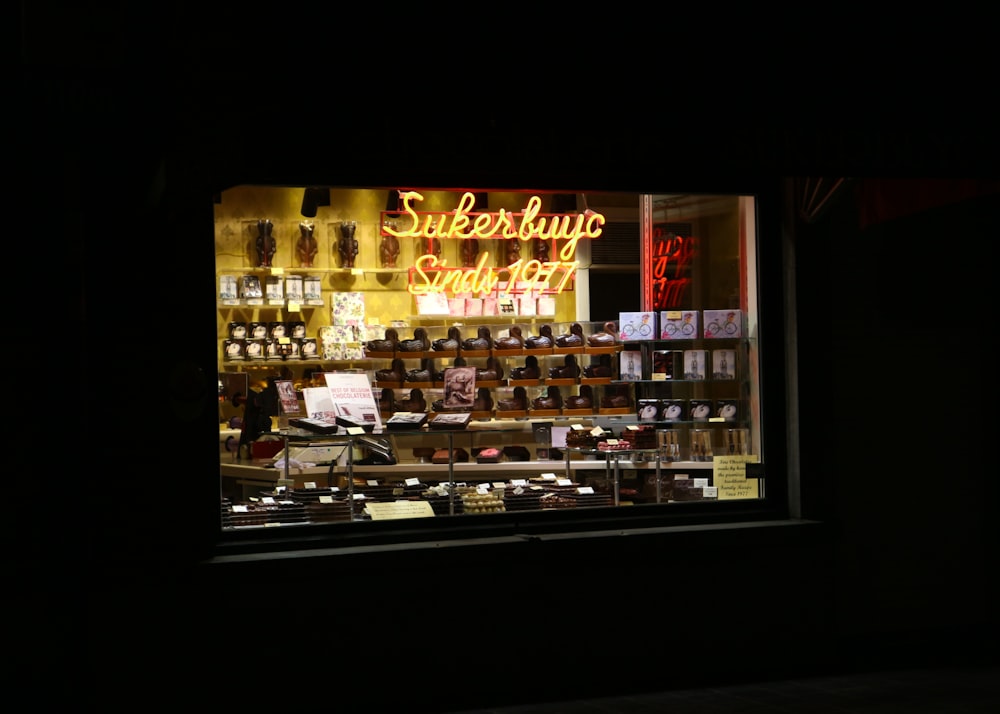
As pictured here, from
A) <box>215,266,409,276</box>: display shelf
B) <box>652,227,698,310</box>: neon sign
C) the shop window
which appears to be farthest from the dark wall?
<box>215,266,409,276</box>: display shelf

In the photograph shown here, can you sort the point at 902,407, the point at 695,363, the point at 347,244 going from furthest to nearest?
the point at 347,244
the point at 695,363
the point at 902,407

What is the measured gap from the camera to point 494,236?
902cm

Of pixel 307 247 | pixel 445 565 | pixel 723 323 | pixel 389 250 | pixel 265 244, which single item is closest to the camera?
pixel 445 565

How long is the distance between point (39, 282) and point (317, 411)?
2.26 metres

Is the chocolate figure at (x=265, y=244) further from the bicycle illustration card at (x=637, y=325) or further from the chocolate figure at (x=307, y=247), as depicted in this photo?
the bicycle illustration card at (x=637, y=325)

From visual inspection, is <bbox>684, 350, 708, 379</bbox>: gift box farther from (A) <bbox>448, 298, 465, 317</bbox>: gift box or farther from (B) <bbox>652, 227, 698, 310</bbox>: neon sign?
(A) <bbox>448, 298, 465, 317</bbox>: gift box

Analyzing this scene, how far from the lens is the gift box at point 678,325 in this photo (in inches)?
340

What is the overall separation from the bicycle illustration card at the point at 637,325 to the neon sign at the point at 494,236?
0.70 m

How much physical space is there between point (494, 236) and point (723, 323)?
186 centimetres

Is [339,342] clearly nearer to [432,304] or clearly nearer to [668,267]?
[432,304]

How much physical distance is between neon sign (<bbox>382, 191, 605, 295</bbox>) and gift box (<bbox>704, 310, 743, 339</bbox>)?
1182 millimetres

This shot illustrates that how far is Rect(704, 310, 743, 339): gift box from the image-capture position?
8.16 metres

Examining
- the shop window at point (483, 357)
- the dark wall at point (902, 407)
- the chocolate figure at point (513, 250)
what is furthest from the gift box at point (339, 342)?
the dark wall at point (902, 407)

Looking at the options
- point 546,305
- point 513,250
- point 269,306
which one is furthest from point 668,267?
point 269,306
